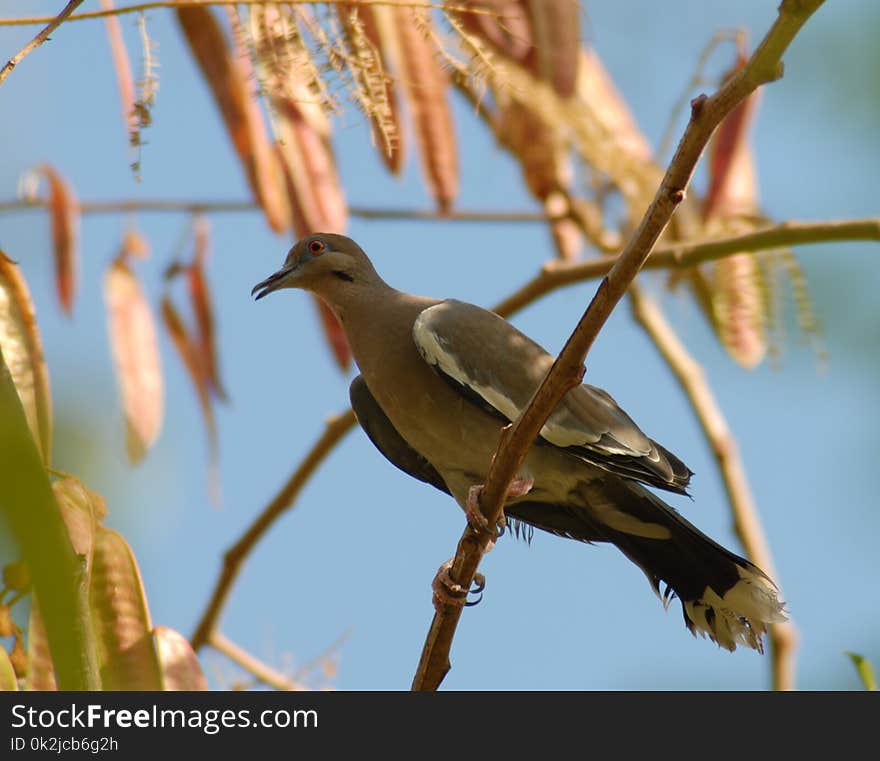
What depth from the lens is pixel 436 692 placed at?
2.81 metres

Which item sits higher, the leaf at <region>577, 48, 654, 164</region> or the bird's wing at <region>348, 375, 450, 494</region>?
the leaf at <region>577, 48, 654, 164</region>

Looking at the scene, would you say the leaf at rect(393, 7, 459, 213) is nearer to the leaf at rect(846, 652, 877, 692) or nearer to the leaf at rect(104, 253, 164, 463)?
the leaf at rect(104, 253, 164, 463)

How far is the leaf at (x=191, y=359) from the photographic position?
4.27 m

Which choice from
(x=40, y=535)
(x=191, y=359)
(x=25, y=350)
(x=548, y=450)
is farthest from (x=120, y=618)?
(x=191, y=359)

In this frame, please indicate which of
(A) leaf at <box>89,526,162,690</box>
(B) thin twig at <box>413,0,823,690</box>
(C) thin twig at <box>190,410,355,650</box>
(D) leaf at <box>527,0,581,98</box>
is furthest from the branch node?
(C) thin twig at <box>190,410,355,650</box>

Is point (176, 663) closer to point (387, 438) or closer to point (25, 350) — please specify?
point (25, 350)

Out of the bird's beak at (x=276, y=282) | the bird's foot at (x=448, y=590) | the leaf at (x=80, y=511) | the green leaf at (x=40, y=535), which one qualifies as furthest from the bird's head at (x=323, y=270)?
the green leaf at (x=40, y=535)

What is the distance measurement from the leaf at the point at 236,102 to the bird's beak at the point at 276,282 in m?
0.47

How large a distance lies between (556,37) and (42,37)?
82.4 inches

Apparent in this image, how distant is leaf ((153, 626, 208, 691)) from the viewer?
7.77 ft

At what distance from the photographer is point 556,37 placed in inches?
151

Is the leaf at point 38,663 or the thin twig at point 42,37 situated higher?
the thin twig at point 42,37

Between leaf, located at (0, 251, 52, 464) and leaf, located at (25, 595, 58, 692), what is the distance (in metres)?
A: 0.33

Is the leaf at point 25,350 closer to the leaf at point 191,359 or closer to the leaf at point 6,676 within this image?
the leaf at point 6,676
